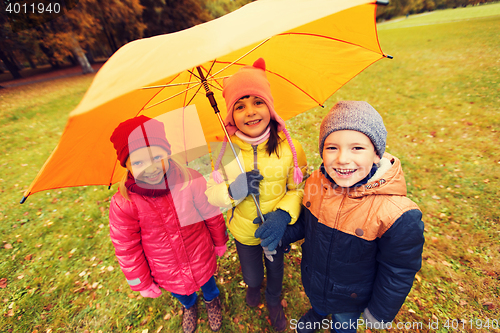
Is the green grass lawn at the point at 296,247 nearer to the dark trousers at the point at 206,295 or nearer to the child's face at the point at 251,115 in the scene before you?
the dark trousers at the point at 206,295

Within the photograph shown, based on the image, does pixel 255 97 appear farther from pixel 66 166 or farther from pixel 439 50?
pixel 439 50

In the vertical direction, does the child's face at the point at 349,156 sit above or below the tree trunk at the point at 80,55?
below

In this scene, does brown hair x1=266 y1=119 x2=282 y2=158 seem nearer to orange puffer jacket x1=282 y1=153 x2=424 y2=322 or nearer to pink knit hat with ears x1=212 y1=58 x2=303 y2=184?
pink knit hat with ears x1=212 y1=58 x2=303 y2=184

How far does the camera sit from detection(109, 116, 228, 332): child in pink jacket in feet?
5.45

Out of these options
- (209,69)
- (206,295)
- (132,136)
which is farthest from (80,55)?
(206,295)

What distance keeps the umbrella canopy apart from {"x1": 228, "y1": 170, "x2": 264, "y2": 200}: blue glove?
0.79 m

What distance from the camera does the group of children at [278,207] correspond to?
1.45 m

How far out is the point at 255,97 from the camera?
171cm

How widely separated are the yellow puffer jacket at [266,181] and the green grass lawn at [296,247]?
5.92ft

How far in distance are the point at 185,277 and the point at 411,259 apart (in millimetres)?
2038

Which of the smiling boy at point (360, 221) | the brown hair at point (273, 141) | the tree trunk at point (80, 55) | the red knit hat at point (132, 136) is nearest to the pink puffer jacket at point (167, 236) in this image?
the red knit hat at point (132, 136)

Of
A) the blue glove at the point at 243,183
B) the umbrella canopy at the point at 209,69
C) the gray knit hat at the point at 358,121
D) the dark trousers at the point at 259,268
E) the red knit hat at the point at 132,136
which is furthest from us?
the dark trousers at the point at 259,268

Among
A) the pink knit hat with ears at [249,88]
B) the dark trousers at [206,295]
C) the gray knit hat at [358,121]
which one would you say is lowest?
the dark trousers at [206,295]

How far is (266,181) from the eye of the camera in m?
1.91
